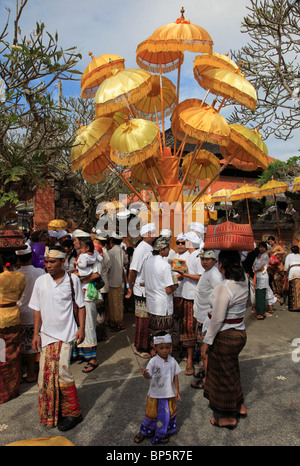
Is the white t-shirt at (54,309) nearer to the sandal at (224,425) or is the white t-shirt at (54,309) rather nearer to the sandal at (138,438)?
the sandal at (138,438)

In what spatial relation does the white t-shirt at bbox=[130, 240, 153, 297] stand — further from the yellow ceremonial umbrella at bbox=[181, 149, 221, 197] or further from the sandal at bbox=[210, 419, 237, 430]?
the yellow ceremonial umbrella at bbox=[181, 149, 221, 197]

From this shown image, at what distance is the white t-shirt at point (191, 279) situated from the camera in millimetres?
4672

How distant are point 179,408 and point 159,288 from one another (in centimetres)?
134

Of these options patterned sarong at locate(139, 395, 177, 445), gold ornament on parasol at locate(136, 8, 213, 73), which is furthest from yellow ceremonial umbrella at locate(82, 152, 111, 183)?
patterned sarong at locate(139, 395, 177, 445)

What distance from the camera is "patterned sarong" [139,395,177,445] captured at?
2871 mm

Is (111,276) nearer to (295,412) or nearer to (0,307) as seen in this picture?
(0,307)

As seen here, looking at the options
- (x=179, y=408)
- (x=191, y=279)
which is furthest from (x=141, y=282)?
(x=179, y=408)

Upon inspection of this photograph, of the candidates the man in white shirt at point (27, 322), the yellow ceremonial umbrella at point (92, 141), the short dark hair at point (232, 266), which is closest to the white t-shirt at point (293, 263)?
the yellow ceremonial umbrella at point (92, 141)

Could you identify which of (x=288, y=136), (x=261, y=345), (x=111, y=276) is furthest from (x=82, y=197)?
(x=261, y=345)

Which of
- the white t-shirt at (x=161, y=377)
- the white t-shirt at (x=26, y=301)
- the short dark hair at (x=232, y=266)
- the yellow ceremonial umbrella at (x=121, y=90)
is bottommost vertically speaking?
the white t-shirt at (x=161, y=377)

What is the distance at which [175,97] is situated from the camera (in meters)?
7.55

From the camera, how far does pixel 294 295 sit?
8.01 metres

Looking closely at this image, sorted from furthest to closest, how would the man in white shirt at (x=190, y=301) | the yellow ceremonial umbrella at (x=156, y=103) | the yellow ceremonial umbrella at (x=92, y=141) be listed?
the yellow ceremonial umbrella at (x=156, y=103) < the yellow ceremonial umbrella at (x=92, y=141) < the man in white shirt at (x=190, y=301)

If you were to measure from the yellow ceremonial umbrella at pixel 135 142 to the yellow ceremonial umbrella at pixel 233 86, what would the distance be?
1.32m
